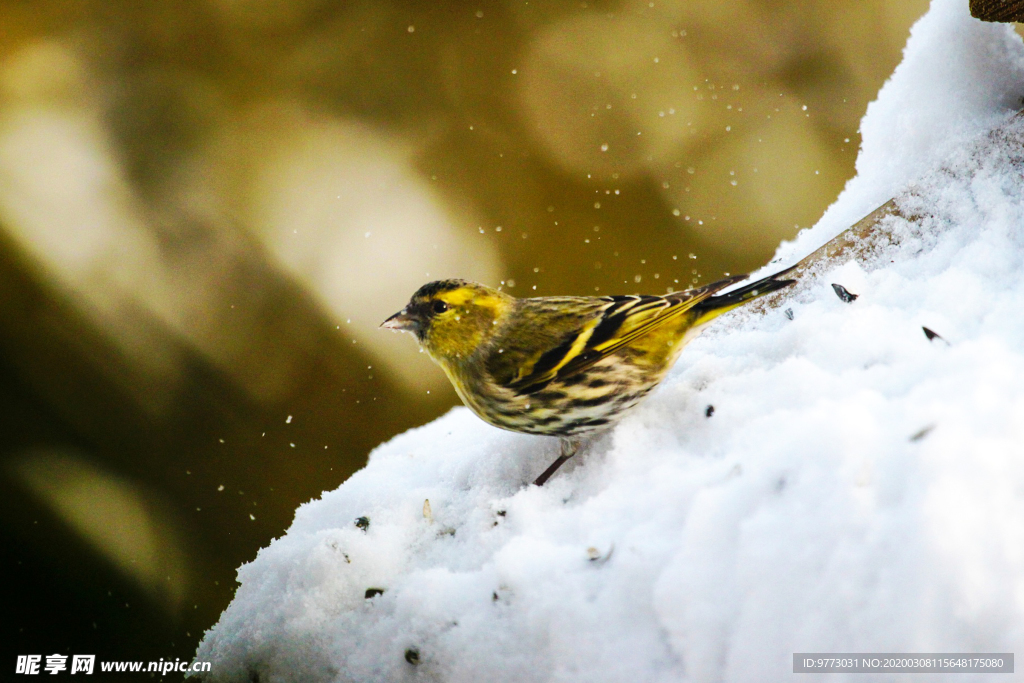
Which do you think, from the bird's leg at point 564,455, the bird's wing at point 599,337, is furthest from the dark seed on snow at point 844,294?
the bird's leg at point 564,455

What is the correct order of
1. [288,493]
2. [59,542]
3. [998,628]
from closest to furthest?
[998,628], [59,542], [288,493]

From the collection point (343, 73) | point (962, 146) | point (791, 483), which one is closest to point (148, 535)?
point (343, 73)

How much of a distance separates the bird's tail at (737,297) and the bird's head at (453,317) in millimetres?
334

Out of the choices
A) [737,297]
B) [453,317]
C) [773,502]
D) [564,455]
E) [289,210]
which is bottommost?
[773,502]

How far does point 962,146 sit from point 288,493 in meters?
2.04

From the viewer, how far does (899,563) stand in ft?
1.55

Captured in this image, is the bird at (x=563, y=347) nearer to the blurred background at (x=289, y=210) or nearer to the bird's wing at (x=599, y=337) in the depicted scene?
the bird's wing at (x=599, y=337)

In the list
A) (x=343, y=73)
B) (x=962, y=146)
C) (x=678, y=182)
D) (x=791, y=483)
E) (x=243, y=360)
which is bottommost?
(x=791, y=483)

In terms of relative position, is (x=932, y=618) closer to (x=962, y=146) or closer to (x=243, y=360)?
(x=962, y=146)

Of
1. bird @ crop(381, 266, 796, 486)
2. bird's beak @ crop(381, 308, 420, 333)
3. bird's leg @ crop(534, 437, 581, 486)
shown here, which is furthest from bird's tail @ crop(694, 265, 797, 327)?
bird's beak @ crop(381, 308, 420, 333)

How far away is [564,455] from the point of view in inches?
37.4

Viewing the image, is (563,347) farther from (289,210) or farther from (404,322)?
(289,210)

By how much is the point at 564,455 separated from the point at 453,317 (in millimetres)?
309

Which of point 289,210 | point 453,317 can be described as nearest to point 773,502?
point 453,317
